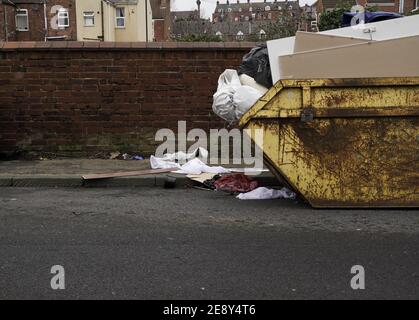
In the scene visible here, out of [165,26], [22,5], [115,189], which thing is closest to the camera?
[115,189]

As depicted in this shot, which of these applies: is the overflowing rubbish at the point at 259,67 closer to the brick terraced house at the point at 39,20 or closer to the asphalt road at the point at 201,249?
the asphalt road at the point at 201,249

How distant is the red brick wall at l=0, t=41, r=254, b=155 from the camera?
9.02 meters

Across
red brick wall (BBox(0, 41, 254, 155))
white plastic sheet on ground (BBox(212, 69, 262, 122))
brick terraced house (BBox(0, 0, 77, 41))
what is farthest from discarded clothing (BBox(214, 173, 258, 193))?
brick terraced house (BBox(0, 0, 77, 41))

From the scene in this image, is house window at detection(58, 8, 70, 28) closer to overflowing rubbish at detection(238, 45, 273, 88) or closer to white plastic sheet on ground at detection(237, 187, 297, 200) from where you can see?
overflowing rubbish at detection(238, 45, 273, 88)

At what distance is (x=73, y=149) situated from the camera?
9234mm

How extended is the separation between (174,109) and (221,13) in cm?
12972

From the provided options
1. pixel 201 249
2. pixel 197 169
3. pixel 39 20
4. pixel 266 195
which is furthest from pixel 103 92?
pixel 39 20

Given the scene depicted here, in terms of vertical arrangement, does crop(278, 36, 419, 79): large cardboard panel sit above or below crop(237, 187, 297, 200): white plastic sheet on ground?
above

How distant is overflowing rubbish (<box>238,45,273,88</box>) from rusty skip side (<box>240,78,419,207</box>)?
3.01 ft

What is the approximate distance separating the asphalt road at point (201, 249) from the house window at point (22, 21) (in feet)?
135

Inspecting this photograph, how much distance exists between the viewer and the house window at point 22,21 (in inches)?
1743

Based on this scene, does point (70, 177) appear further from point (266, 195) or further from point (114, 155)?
point (266, 195)

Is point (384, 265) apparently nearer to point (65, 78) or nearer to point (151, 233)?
point (151, 233)
